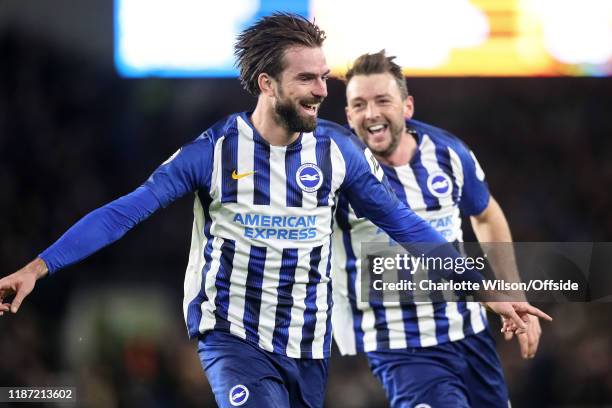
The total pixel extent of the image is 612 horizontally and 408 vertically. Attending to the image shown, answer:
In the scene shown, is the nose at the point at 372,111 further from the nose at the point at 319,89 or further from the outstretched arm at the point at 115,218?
the outstretched arm at the point at 115,218

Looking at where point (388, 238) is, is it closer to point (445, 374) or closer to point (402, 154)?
point (402, 154)

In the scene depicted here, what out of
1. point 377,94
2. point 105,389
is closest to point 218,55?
point 105,389

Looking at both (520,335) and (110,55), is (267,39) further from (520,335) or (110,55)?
(110,55)

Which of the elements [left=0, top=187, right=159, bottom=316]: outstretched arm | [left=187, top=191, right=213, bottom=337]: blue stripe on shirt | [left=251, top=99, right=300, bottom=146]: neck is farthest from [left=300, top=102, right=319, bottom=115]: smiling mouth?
[left=0, top=187, right=159, bottom=316]: outstretched arm

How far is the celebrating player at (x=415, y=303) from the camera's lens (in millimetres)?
4715

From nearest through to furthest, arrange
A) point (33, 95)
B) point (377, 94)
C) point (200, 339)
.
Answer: point (200, 339)
point (377, 94)
point (33, 95)

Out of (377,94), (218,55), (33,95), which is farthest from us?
(33,95)

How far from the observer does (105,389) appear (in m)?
8.25

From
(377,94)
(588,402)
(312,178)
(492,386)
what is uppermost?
(377,94)

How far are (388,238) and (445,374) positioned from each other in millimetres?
665

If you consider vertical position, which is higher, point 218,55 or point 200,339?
point 218,55

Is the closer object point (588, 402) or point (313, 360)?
point (313, 360)

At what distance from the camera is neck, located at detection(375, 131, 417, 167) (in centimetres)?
488

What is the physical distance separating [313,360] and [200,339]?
0.46 m
